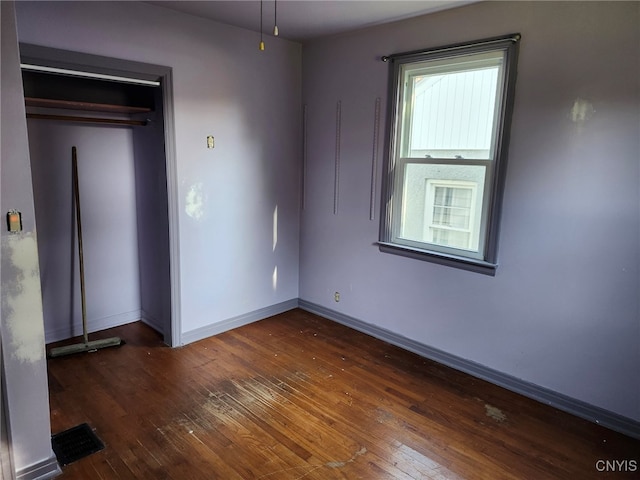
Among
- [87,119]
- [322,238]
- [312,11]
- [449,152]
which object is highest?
[312,11]

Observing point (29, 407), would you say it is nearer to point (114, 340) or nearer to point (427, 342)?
point (114, 340)

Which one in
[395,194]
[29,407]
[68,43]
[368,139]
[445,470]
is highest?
[68,43]

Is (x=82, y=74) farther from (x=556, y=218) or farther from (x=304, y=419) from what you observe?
(x=556, y=218)

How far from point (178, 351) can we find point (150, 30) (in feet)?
8.05

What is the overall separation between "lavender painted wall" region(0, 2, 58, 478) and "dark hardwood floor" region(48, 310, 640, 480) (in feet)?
0.91

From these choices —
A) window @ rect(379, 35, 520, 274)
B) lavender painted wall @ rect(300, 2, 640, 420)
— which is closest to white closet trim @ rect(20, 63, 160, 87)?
lavender painted wall @ rect(300, 2, 640, 420)

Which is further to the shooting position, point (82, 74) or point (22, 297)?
point (82, 74)

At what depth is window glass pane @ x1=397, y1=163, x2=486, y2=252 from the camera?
3115 millimetres

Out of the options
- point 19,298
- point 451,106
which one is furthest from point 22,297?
point 451,106

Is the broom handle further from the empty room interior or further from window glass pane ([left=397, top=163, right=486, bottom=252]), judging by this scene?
window glass pane ([left=397, top=163, right=486, bottom=252])

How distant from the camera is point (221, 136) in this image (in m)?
3.58

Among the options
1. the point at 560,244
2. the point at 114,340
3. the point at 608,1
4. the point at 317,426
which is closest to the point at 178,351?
the point at 114,340

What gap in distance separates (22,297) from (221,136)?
2041 mm

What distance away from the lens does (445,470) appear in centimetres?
224
